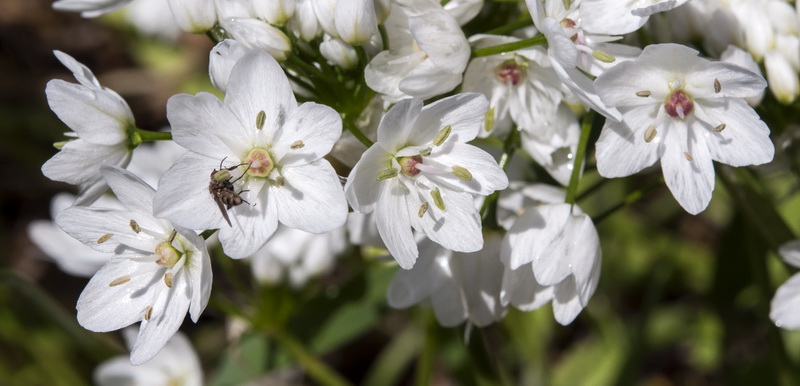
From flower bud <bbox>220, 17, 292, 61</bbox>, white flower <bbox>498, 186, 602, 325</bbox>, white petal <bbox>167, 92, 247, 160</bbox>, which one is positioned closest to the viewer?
white petal <bbox>167, 92, 247, 160</bbox>

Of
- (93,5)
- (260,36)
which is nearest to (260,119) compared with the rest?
(260,36)

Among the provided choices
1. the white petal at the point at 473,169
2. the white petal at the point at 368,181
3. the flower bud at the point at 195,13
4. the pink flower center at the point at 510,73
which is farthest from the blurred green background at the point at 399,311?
the flower bud at the point at 195,13

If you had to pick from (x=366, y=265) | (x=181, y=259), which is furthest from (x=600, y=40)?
(x=366, y=265)

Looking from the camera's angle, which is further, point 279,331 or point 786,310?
point 279,331

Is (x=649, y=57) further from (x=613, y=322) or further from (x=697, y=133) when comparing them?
(x=613, y=322)

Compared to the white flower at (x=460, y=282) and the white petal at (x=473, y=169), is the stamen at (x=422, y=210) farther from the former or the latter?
the white flower at (x=460, y=282)

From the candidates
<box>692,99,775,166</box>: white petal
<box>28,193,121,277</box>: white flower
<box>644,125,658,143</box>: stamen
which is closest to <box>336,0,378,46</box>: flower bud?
<box>644,125,658,143</box>: stamen

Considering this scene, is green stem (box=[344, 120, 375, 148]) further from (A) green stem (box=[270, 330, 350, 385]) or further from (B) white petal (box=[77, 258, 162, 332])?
(A) green stem (box=[270, 330, 350, 385])
